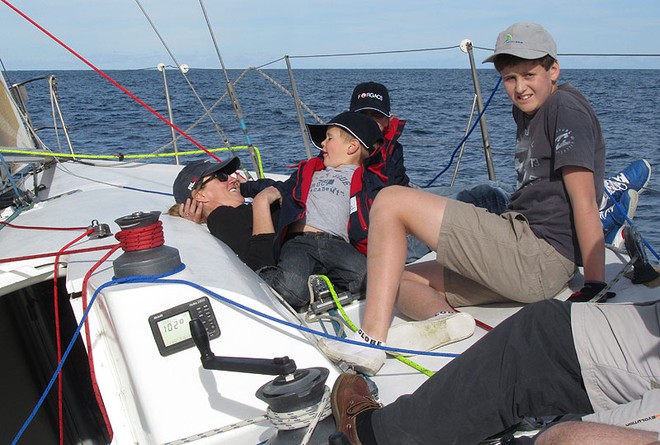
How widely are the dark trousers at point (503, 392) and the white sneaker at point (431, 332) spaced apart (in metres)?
0.65

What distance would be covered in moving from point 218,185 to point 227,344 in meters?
1.23

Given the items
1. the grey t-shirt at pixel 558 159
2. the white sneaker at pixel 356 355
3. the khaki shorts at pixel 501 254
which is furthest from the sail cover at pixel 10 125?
the grey t-shirt at pixel 558 159

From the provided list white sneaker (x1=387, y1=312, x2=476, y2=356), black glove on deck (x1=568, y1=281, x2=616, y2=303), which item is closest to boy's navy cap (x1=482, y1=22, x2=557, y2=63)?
black glove on deck (x1=568, y1=281, x2=616, y2=303)

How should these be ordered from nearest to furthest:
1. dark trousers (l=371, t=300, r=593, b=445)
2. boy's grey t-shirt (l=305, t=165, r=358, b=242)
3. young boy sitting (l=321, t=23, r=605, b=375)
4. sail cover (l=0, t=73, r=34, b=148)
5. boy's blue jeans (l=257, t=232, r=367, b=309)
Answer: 1. dark trousers (l=371, t=300, r=593, b=445)
2. young boy sitting (l=321, t=23, r=605, b=375)
3. boy's blue jeans (l=257, t=232, r=367, b=309)
4. boy's grey t-shirt (l=305, t=165, r=358, b=242)
5. sail cover (l=0, t=73, r=34, b=148)

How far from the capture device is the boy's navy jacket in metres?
2.76

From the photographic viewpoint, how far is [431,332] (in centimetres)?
229

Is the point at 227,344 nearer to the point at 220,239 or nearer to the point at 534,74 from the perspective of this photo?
the point at 220,239

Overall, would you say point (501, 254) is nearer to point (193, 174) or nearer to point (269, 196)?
point (269, 196)

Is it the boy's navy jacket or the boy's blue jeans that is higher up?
the boy's navy jacket

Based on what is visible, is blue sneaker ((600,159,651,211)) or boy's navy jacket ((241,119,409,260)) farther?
blue sneaker ((600,159,651,211))

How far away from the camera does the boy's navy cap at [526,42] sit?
7.59ft

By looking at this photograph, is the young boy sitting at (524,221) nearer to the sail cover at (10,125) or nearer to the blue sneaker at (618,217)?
the blue sneaker at (618,217)

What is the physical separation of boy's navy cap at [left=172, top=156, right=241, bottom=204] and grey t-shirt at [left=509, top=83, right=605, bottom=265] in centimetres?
121

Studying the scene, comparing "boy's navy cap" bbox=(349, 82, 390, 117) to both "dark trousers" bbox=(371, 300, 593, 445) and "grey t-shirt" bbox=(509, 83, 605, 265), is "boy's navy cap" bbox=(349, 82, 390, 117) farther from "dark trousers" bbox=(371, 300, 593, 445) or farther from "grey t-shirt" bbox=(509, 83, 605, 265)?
"dark trousers" bbox=(371, 300, 593, 445)
